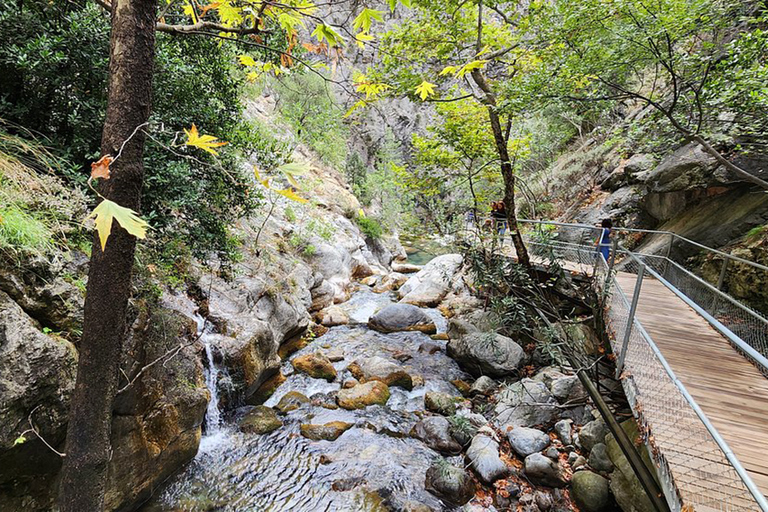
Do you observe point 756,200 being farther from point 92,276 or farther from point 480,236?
point 92,276

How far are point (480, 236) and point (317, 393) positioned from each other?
14.2 ft

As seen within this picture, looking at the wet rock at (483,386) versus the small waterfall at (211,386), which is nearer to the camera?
the small waterfall at (211,386)

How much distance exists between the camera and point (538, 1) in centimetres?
661

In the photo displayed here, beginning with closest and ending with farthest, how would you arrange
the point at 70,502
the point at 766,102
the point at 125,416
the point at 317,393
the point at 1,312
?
the point at 70,502 → the point at 1,312 → the point at 125,416 → the point at 766,102 → the point at 317,393

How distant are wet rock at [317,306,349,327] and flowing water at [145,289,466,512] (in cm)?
272

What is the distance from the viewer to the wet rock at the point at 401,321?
9.62m

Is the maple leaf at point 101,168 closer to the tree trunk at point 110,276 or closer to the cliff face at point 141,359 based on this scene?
the tree trunk at point 110,276

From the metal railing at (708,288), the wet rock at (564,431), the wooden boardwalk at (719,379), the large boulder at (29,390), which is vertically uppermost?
the metal railing at (708,288)

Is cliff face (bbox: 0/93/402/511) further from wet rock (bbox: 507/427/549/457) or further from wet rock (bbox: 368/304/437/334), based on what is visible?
wet rock (bbox: 507/427/549/457)

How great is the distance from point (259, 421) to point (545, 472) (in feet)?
14.4

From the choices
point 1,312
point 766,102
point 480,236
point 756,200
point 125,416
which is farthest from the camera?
point 756,200

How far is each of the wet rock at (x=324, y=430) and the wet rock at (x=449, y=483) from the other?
1.63 meters

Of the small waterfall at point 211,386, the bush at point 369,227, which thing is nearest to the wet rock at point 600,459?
the small waterfall at point 211,386

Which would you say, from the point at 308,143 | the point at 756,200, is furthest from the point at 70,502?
the point at 308,143
